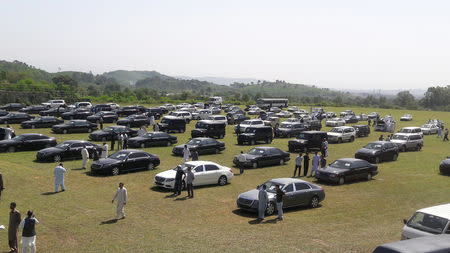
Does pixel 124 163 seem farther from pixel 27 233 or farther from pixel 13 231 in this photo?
pixel 27 233

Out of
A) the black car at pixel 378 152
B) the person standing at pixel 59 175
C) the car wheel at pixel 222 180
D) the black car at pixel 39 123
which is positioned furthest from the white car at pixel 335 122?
the person standing at pixel 59 175

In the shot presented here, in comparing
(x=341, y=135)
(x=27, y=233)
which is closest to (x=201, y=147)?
(x=341, y=135)

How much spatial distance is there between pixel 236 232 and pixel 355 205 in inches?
308

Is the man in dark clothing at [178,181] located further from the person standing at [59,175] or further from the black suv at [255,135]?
the black suv at [255,135]

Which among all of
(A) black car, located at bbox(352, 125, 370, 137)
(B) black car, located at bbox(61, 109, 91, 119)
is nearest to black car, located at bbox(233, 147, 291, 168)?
(A) black car, located at bbox(352, 125, 370, 137)

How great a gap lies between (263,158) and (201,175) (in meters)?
7.60

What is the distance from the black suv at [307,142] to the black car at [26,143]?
19.2 m

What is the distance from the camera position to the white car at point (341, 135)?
4406 cm

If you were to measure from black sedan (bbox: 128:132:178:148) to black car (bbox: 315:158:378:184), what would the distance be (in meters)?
15.0

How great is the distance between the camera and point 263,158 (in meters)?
28.6

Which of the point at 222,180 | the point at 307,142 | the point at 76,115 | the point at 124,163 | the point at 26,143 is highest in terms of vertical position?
the point at 76,115

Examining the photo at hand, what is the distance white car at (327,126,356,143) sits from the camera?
44.1m

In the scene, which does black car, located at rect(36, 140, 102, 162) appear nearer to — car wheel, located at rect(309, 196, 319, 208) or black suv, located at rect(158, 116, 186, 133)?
car wheel, located at rect(309, 196, 319, 208)

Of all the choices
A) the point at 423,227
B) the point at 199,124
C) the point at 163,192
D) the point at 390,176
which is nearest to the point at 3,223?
the point at 163,192
